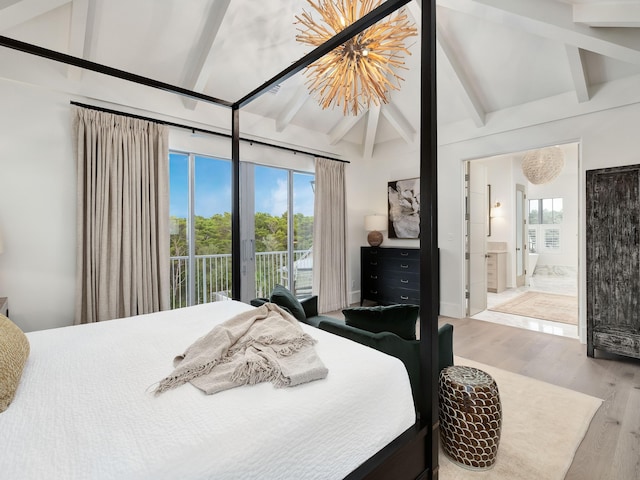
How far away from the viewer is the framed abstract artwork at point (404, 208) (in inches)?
199

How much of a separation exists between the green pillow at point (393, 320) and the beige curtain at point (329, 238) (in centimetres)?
292

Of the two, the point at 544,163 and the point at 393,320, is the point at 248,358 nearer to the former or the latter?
the point at 393,320

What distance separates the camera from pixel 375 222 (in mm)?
5355

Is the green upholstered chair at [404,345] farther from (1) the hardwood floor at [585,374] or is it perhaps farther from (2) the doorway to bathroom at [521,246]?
(2) the doorway to bathroom at [521,246]

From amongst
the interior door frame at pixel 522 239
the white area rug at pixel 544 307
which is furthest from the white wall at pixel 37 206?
the interior door frame at pixel 522 239

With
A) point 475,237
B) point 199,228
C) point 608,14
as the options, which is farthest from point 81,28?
point 475,237

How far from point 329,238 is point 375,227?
2.97 feet

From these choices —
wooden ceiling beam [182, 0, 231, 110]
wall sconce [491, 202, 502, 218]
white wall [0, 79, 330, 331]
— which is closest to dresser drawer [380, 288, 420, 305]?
wall sconce [491, 202, 502, 218]

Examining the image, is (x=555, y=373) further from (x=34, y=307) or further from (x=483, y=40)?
(x=34, y=307)

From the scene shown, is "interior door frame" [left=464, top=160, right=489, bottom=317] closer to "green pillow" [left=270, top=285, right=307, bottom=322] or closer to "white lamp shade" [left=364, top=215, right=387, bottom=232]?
"white lamp shade" [left=364, top=215, right=387, bottom=232]

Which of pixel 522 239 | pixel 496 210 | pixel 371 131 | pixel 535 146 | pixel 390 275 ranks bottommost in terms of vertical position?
pixel 390 275

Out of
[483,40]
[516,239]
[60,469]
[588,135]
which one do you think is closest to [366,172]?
[483,40]

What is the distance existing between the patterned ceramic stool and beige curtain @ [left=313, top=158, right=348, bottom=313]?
324 centimetres

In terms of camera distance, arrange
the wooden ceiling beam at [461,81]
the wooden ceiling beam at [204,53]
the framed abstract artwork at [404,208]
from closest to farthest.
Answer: the wooden ceiling beam at [204,53] < the wooden ceiling beam at [461,81] < the framed abstract artwork at [404,208]
